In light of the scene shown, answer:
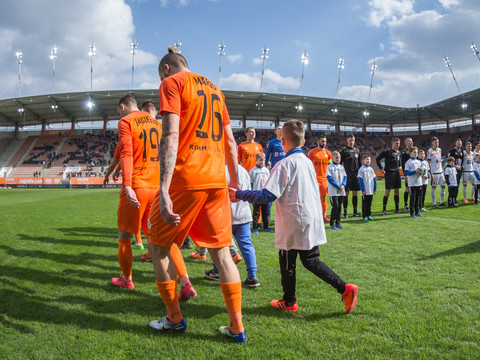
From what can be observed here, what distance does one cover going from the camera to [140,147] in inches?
138

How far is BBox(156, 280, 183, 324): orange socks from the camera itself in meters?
2.32

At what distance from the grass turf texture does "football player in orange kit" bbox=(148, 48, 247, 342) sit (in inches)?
11.0

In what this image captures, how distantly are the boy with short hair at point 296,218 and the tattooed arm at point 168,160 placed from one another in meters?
0.88

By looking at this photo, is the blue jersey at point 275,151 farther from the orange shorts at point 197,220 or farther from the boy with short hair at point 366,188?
the orange shorts at point 197,220

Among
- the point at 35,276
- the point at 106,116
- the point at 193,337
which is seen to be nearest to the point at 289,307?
the point at 193,337

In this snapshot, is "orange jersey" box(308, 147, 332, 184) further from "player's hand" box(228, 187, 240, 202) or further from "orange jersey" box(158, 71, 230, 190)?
"orange jersey" box(158, 71, 230, 190)

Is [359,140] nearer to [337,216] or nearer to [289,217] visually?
[337,216]

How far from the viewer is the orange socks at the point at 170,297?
232 cm

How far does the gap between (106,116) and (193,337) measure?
48247 millimetres

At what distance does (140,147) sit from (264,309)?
2.29 metres

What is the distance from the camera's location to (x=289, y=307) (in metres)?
2.76

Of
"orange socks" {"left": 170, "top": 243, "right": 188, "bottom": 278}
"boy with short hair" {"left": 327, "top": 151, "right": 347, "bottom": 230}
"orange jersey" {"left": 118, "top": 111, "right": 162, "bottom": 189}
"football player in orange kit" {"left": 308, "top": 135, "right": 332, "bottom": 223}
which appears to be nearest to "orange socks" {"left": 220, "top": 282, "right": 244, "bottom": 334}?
"orange socks" {"left": 170, "top": 243, "right": 188, "bottom": 278}

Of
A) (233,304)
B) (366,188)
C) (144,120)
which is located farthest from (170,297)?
(366,188)

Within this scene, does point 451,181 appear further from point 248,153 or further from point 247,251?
point 247,251
